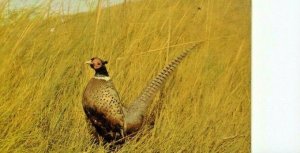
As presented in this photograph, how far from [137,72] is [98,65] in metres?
0.14

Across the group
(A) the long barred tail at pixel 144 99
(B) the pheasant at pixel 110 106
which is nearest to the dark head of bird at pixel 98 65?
(B) the pheasant at pixel 110 106

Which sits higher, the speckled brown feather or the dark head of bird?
the dark head of bird

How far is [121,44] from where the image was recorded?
1.69 m

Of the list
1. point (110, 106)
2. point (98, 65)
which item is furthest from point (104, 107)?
point (98, 65)

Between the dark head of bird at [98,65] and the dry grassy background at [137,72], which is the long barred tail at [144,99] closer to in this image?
the dry grassy background at [137,72]

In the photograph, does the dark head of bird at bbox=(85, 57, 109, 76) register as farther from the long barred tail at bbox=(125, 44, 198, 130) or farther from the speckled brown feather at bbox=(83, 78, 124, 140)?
the long barred tail at bbox=(125, 44, 198, 130)

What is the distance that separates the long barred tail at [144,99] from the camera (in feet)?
5.64

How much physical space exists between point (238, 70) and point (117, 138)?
528 mm

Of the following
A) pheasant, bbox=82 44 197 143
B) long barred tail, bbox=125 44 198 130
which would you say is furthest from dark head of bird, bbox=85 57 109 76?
long barred tail, bbox=125 44 198 130

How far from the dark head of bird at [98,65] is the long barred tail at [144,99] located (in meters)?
0.15

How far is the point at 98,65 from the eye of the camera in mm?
1657

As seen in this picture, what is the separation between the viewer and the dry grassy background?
5.09ft

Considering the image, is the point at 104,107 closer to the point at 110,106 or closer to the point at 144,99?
the point at 110,106
